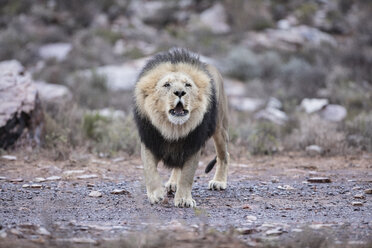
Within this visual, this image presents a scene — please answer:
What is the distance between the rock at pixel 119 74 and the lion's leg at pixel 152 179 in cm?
906

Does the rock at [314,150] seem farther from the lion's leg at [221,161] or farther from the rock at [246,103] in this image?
the rock at [246,103]

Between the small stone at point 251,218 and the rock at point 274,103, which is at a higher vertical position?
the rock at point 274,103

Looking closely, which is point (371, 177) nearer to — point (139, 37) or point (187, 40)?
point (187, 40)

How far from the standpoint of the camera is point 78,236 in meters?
3.39

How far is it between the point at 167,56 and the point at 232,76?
11.7 metres

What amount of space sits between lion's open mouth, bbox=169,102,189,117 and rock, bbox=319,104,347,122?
7780 millimetres

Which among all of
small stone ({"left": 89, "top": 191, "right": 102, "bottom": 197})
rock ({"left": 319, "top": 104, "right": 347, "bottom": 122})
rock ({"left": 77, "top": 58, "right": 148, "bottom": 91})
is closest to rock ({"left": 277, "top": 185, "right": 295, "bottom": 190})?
small stone ({"left": 89, "top": 191, "right": 102, "bottom": 197})

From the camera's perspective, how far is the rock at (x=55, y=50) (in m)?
17.6

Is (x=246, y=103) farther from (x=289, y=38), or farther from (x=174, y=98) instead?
(x=174, y=98)

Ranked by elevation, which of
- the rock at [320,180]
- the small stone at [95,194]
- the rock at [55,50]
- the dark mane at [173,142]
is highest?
the rock at [55,50]

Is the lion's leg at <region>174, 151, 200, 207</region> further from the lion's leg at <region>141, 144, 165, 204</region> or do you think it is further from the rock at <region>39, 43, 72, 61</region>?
the rock at <region>39, 43, 72, 61</region>

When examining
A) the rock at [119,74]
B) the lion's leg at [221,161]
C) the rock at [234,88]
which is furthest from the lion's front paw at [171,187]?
the rock at [234,88]

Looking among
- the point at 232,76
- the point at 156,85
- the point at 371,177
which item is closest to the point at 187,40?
the point at 232,76

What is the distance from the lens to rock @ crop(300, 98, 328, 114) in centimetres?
1228
